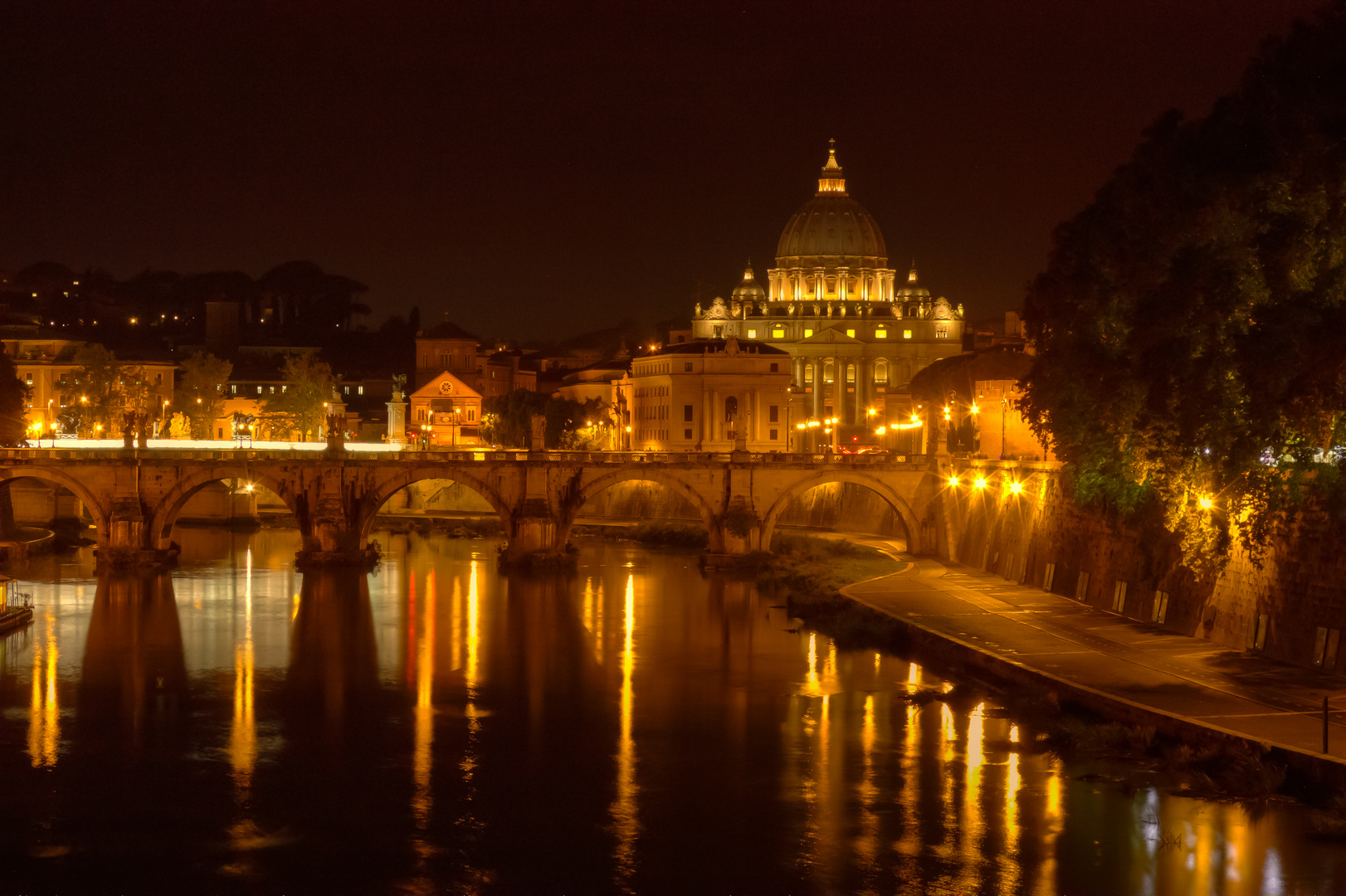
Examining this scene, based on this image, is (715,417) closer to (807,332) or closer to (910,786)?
(807,332)

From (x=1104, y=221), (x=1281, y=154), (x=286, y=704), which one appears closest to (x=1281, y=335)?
(x=1281, y=154)

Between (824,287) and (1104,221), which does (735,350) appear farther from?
(1104,221)

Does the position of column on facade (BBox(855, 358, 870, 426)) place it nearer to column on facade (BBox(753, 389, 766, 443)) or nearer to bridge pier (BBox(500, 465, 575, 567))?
column on facade (BBox(753, 389, 766, 443))

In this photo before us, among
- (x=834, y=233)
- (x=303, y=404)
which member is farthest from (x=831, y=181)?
(x=303, y=404)

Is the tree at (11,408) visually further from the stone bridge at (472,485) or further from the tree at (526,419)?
the tree at (526,419)

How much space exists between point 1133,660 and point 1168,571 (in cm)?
375

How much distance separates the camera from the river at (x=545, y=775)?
61.9 feet

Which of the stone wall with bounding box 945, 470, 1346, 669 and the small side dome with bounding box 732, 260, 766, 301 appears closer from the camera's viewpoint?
the stone wall with bounding box 945, 470, 1346, 669

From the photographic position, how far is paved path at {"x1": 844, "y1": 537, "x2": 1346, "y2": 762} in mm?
21094

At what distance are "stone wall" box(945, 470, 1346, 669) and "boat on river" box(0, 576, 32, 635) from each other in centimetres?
2352

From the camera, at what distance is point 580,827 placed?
2089 cm

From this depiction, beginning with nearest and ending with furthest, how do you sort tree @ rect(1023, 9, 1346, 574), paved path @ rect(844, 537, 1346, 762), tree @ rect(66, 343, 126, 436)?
paved path @ rect(844, 537, 1346, 762) → tree @ rect(1023, 9, 1346, 574) → tree @ rect(66, 343, 126, 436)

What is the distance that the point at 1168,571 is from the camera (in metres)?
29.0

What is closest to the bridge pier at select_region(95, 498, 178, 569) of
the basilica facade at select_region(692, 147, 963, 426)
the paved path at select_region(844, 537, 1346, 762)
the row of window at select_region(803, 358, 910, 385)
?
the paved path at select_region(844, 537, 1346, 762)
